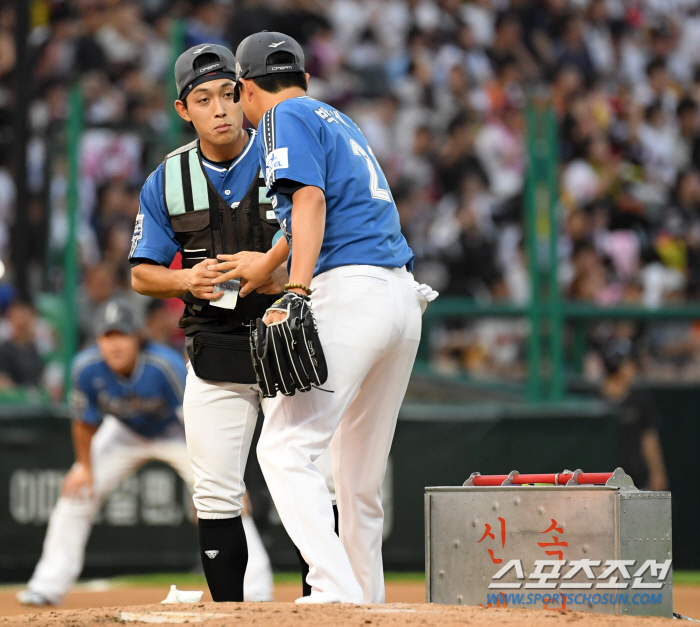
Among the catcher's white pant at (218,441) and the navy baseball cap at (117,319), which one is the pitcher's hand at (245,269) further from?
the navy baseball cap at (117,319)

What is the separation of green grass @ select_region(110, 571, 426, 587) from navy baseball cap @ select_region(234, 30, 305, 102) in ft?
18.2

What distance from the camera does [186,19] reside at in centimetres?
1376

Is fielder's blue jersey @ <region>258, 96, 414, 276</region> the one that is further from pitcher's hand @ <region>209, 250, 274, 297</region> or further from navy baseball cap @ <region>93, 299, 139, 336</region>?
navy baseball cap @ <region>93, 299, 139, 336</region>

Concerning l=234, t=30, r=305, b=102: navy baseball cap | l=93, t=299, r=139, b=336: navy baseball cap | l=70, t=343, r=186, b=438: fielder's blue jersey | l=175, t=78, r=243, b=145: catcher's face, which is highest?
l=234, t=30, r=305, b=102: navy baseball cap

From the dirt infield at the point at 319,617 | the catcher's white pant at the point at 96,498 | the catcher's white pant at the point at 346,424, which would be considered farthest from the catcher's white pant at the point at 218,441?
the catcher's white pant at the point at 96,498

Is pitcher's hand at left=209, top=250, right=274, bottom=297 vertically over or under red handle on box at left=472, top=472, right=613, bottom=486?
over

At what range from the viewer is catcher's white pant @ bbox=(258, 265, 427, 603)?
4.16 meters

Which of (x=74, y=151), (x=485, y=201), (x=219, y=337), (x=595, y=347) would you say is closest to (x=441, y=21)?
(x=485, y=201)

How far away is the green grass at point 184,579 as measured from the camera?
9343 millimetres

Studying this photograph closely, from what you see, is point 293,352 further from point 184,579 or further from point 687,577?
point 687,577

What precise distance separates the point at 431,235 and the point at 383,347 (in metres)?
7.70

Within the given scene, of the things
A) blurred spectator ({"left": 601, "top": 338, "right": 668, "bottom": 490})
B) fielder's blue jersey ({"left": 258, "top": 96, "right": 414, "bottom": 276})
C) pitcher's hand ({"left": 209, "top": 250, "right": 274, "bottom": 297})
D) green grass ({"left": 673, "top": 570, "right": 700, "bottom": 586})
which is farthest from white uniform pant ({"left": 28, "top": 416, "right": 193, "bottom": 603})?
green grass ({"left": 673, "top": 570, "right": 700, "bottom": 586})

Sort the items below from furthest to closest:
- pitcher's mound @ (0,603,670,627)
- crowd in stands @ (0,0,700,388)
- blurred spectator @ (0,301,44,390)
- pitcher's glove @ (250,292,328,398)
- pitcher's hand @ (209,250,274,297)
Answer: crowd in stands @ (0,0,700,388)
blurred spectator @ (0,301,44,390)
pitcher's hand @ (209,250,274,297)
pitcher's glove @ (250,292,328,398)
pitcher's mound @ (0,603,670,627)

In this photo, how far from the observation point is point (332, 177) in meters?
4.34
